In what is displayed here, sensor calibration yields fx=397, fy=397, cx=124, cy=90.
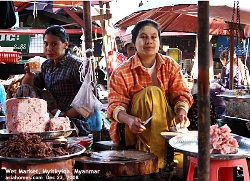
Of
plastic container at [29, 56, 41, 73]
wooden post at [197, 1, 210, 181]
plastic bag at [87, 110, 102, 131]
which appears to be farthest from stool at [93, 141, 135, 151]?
wooden post at [197, 1, 210, 181]

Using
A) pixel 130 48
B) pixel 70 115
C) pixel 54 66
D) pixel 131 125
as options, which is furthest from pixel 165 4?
pixel 131 125

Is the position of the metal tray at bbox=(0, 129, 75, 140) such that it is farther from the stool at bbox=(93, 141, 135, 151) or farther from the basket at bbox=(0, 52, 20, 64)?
the basket at bbox=(0, 52, 20, 64)

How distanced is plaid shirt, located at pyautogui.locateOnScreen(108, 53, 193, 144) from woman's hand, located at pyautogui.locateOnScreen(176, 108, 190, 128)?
17 cm

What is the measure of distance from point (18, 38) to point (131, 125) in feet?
35.3

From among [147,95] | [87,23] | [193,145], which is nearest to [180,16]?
[87,23]

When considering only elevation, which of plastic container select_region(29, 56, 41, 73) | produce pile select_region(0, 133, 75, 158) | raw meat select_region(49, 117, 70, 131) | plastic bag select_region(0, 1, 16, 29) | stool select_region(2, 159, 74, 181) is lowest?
stool select_region(2, 159, 74, 181)

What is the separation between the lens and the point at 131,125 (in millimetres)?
3475

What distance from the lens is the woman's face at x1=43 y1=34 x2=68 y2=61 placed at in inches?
184

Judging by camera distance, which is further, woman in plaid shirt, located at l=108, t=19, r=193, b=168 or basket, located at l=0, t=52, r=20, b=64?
basket, located at l=0, t=52, r=20, b=64

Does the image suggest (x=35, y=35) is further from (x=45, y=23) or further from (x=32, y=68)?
(x=32, y=68)

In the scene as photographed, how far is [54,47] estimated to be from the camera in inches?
186

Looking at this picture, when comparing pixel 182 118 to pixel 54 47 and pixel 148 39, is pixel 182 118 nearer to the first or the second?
pixel 148 39

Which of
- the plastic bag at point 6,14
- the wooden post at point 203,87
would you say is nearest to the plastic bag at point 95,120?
the plastic bag at point 6,14

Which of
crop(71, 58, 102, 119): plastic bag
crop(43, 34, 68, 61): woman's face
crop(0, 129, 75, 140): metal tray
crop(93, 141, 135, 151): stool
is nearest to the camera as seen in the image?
crop(0, 129, 75, 140): metal tray
